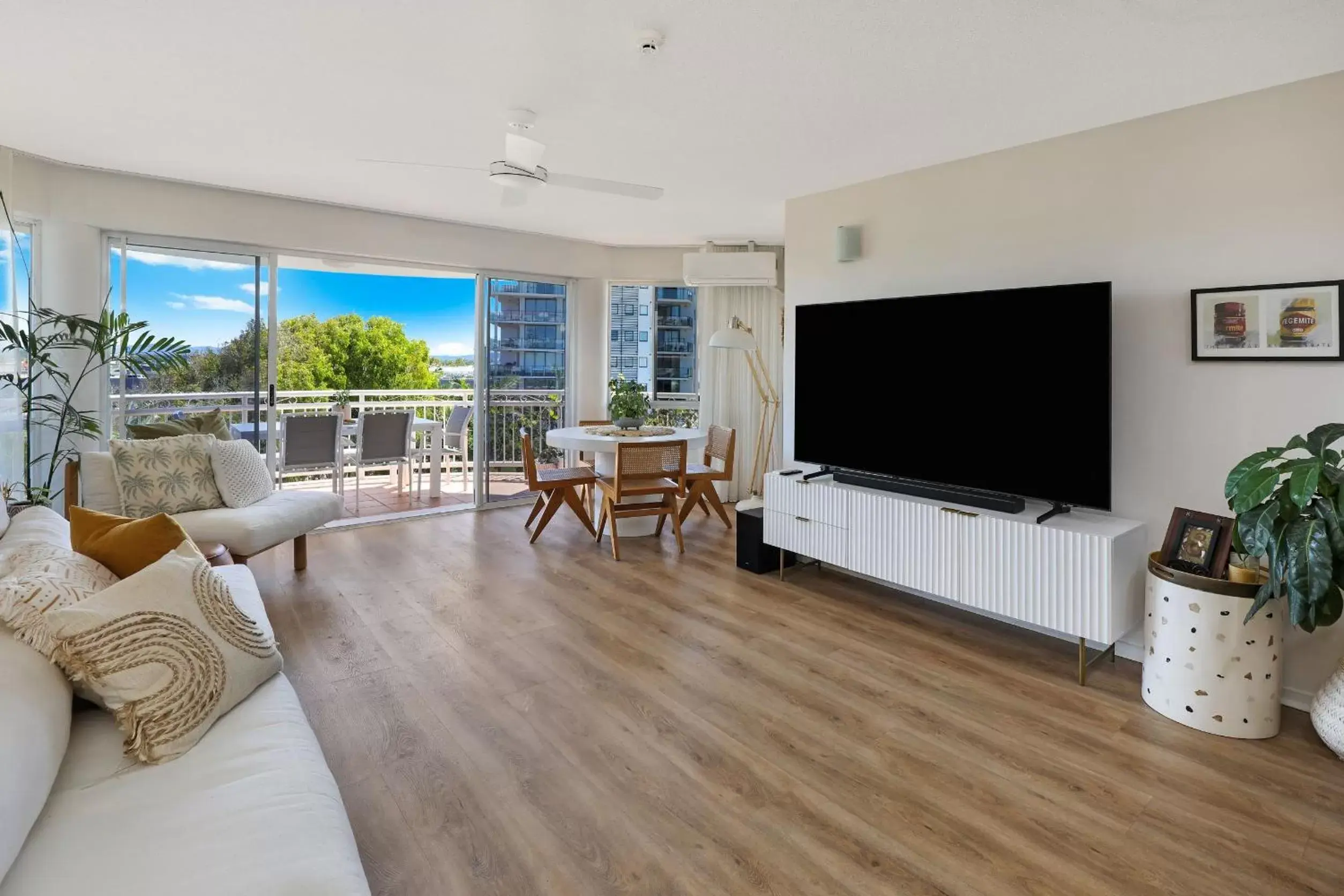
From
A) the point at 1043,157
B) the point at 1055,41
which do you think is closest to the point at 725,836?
the point at 1055,41

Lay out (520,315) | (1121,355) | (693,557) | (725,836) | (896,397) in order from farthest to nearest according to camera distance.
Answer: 1. (520,315)
2. (693,557)
3. (896,397)
4. (1121,355)
5. (725,836)

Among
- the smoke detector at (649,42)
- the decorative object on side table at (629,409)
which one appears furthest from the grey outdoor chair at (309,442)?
the smoke detector at (649,42)

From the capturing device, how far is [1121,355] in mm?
2910

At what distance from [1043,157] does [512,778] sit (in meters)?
3.40

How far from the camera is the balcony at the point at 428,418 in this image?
15.7 ft

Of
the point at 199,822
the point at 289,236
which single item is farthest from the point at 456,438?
the point at 199,822

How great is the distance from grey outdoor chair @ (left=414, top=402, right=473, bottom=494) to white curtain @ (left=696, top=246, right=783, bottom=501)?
2.45m

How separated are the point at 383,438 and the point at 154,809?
488cm

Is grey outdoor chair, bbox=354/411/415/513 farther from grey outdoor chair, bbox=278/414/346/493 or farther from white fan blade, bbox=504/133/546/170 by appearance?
white fan blade, bbox=504/133/546/170

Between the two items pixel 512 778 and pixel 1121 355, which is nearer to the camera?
pixel 512 778

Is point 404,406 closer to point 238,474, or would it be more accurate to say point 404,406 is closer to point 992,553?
point 238,474

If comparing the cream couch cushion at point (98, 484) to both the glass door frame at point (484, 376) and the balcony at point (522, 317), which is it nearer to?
the glass door frame at point (484, 376)

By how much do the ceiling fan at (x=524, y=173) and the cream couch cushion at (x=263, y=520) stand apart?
1.94 metres

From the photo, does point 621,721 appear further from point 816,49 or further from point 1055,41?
point 1055,41
